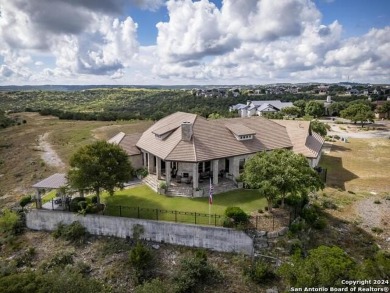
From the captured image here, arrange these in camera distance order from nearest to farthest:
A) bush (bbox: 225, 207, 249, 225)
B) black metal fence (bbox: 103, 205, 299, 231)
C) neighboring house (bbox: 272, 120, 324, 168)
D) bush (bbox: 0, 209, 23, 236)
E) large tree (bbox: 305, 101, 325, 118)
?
bush (bbox: 225, 207, 249, 225)
black metal fence (bbox: 103, 205, 299, 231)
bush (bbox: 0, 209, 23, 236)
neighboring house (bbox: 272, 120, 324, 168)
large tree (bbox: 305, 101, 325, 118)

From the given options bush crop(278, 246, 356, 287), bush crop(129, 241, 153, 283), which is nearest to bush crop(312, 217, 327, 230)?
bush crop(278, 246, 356, 287)

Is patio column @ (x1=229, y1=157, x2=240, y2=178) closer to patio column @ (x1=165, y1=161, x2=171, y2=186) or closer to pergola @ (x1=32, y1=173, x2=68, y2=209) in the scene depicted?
patio column @ (x1=165, y1=161, x2=171, y2=186)

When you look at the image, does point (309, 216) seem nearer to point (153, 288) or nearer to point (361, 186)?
point (361, 186)

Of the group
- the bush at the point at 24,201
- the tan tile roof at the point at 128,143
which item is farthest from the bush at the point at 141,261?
the tan tile roof at the point at 128,143

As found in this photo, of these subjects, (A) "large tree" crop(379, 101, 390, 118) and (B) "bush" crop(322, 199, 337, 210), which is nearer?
(B) "bush" crop(322, 199, 337, 210)

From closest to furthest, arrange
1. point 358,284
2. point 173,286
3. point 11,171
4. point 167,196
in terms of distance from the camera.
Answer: point 358,284 < point 173,286 < point 167,196 < point 11,171

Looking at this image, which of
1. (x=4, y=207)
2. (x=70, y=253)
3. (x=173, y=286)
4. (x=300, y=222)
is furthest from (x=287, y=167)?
(x=4, y=207)

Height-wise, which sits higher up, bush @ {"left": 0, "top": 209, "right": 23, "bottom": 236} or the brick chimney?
the brick chimney

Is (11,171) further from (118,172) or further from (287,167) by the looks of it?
(287,167)
